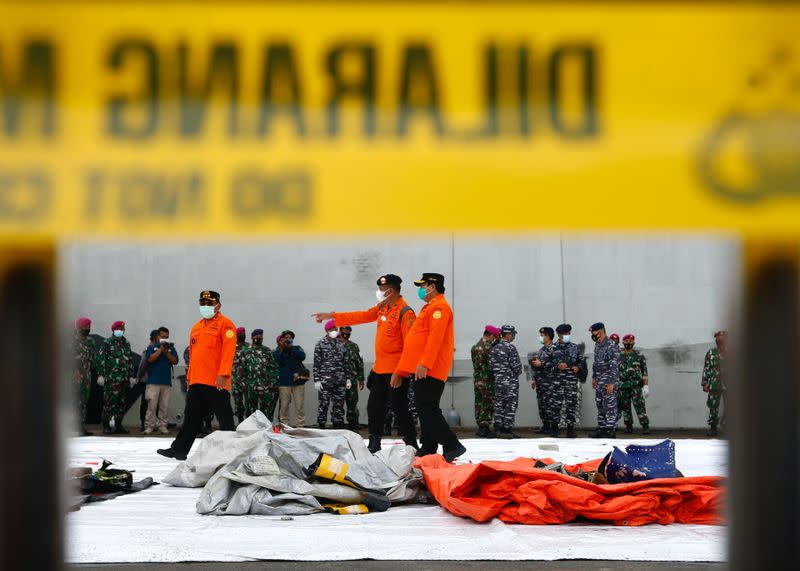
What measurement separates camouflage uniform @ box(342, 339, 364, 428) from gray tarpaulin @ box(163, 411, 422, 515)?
8.07 meters

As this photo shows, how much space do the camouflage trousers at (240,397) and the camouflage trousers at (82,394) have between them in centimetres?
209

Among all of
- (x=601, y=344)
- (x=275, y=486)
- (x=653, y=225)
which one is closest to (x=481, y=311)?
(x=601, y=344)

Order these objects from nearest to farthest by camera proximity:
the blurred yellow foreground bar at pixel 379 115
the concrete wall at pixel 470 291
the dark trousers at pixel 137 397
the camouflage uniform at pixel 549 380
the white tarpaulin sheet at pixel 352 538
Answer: the blurred yellow foreground bar at pixel 379 115 → the white tarpaulin sheet at pixel 352 538 → the camouflage uniform at pixel 549 380 → the dark trousers at pixel 137 397 → the concrete wall at pixel 470 291

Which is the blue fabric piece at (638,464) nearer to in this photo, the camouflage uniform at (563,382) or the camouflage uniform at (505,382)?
the camouflage uniform at (505,382)

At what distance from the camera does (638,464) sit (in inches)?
245

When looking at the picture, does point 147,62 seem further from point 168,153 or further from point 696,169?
point 696,169

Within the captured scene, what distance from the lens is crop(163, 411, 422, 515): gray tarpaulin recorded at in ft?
19.7

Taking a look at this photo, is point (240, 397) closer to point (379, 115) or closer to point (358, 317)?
point (358, 317)

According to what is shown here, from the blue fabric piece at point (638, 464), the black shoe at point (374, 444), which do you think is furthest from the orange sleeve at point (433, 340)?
the blue fabric piece at point (638, 464)

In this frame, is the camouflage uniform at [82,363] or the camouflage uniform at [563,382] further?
the camouflage uniform at [563,382]

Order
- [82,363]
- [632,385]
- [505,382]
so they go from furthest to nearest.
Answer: [632,385]
[505,382]
[82,363]

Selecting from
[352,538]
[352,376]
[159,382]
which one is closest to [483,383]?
[352,376]

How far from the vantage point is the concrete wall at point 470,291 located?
53.0 ft

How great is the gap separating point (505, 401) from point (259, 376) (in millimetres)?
3697
